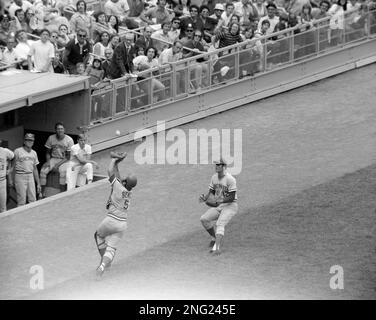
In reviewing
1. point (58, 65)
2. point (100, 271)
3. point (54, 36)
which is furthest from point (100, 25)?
point (100, 271)

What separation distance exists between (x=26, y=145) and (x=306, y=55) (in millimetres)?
8775

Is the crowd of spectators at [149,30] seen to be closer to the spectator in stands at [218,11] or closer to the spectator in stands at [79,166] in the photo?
the spectator in stands at [218,11]

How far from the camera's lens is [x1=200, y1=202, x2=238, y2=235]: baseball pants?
19594 mm

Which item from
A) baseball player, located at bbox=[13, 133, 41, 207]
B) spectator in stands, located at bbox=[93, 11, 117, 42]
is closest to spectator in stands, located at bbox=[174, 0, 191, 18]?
spectator in stands, located at bbox=[93, 11, 117, 42]

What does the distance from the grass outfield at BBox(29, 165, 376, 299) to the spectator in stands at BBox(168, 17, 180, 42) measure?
22.6 ft

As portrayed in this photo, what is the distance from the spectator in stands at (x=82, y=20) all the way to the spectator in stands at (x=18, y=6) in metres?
1.08

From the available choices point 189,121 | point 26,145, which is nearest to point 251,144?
point 189,121

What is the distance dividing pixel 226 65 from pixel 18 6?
15.9 feet

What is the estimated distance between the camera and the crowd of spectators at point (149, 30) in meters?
24.9

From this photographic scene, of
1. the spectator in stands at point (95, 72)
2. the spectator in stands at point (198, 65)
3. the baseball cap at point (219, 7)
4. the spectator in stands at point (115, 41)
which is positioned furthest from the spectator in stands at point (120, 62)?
the baseball cap at point (219, 7)

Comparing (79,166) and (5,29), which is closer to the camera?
(79,166)

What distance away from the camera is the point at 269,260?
19188mm

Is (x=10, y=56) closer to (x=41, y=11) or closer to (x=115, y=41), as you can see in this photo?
(x=115, y=41)
